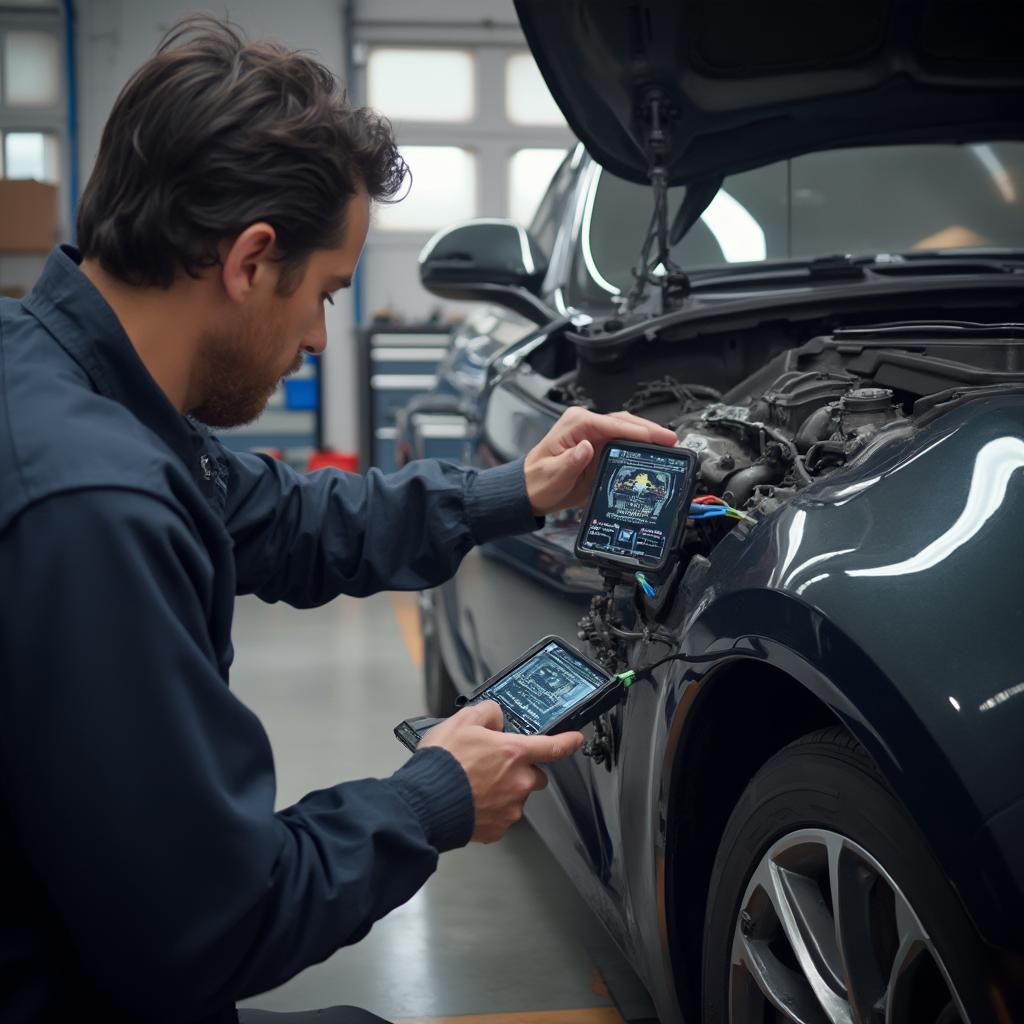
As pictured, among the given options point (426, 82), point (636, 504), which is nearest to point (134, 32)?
point (426, 82)

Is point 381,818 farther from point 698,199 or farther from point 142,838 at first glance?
point 698,199

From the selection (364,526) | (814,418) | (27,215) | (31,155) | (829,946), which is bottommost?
(829,946)

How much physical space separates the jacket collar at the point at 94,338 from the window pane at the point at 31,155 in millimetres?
9965

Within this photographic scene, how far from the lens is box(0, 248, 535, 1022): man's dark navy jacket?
0.90 metres

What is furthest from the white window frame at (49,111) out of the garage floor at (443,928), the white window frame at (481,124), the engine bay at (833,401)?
the engine bay at (833,401)

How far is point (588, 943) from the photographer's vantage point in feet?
7.43

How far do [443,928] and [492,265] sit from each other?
1.36m

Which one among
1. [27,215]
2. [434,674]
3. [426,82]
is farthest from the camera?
[426,82]

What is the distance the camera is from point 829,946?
1.17m

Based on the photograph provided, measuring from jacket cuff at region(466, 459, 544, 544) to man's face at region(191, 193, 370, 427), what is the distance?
20.5 inches

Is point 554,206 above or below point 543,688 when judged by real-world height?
above

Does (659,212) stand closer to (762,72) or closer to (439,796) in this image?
(762,72)

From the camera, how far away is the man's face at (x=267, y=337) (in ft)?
3.72

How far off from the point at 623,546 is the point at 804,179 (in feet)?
4.38
